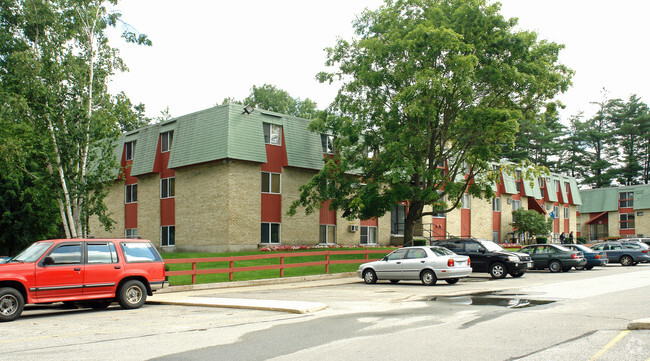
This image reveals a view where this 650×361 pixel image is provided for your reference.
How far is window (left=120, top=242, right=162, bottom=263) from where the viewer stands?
48.1 feet

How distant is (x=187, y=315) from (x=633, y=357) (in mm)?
8860

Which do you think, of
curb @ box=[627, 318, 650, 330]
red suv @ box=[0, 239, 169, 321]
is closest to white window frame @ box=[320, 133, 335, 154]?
red suv @ box=[0, 239, 169, 321]

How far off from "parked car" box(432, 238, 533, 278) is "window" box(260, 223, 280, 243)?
13.3 m

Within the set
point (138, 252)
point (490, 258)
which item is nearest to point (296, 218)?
point (490, 258)

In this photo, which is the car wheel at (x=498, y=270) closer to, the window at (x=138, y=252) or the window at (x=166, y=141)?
the window at (x=138, y=252)

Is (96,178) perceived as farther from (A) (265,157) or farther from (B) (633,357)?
(B) (633,357)

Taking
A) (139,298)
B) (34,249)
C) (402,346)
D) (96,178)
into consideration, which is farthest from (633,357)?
(96,178)

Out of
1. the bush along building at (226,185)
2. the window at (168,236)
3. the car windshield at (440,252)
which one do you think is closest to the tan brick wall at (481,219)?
the bush along building at (226,185)

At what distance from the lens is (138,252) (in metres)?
14.9

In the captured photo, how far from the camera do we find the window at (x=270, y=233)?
3506 cm

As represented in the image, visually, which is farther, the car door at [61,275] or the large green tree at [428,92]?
the large green tree at [428,92]

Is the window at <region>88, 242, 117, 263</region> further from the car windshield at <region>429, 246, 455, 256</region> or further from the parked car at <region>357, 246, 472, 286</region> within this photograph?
the car windshield at <region>429, 246, 455, 256</region>

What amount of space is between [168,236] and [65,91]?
15.1m

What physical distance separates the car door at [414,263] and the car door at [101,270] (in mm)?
10455
